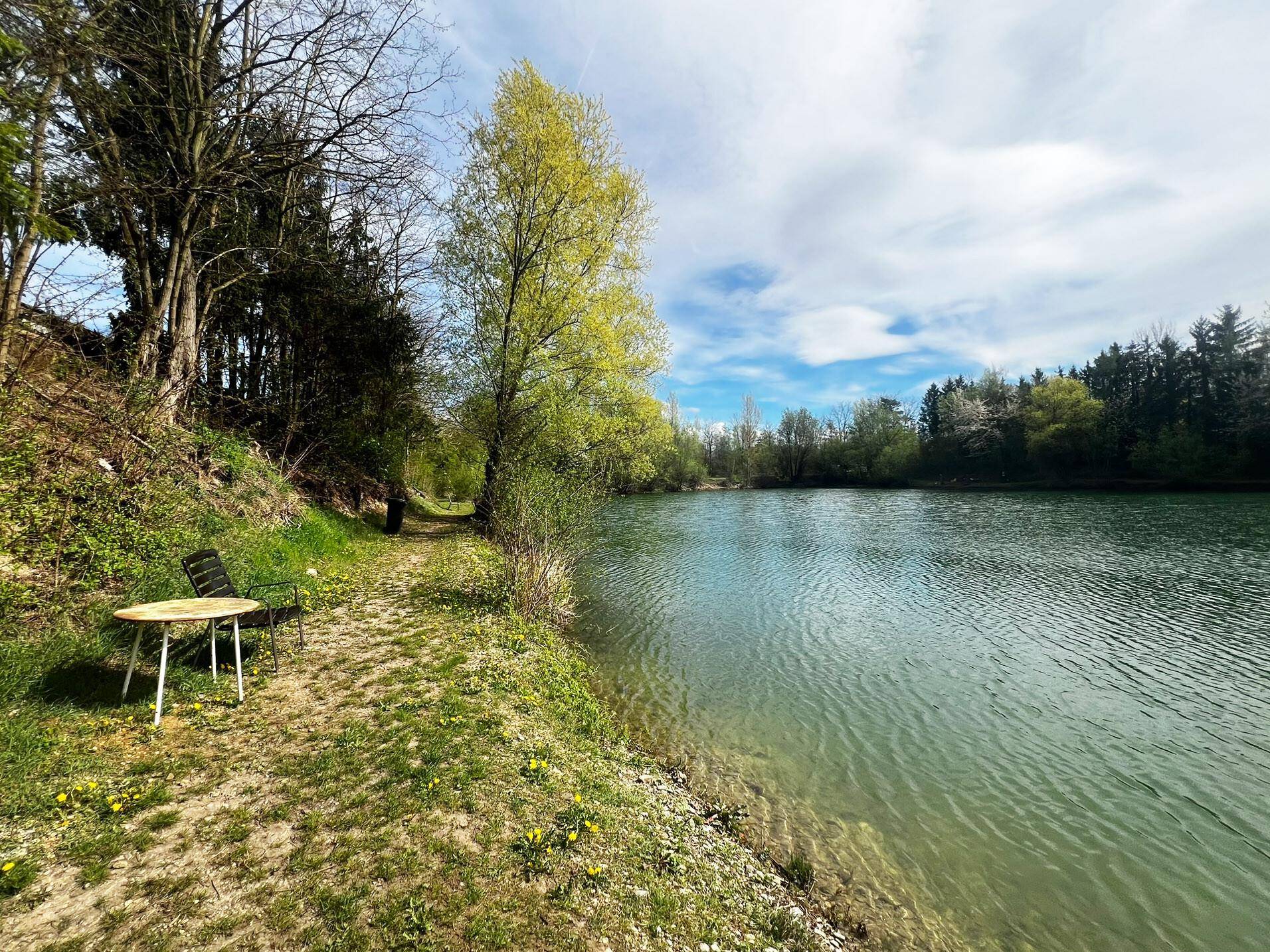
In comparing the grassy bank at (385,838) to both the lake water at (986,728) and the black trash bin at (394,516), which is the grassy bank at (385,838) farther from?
the black trash bin at (394,516)

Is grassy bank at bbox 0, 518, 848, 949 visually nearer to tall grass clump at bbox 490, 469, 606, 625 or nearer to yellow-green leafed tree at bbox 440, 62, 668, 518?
tall grass clump at bbox 490, 469, 606, 625

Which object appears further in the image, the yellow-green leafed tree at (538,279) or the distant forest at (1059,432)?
the distant forest at (1059,432)

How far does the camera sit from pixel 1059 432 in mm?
53406

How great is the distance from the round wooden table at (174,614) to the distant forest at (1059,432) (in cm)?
3054

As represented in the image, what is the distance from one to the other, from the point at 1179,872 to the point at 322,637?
9.33 meters

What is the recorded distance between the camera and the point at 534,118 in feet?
50.0

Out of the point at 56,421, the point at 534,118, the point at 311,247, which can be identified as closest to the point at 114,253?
the point at 311,247

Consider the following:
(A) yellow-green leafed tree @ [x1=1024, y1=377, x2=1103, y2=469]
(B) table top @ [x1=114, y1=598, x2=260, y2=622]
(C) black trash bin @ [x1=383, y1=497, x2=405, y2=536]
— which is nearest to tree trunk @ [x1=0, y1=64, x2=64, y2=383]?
(B) table top @ [x1=114, y1=598, x2=260, y2=622]

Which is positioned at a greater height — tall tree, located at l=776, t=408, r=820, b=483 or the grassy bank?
tall tree, located at l=776, t=408, r=820, b=483

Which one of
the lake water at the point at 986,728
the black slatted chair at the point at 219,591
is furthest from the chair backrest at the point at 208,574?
the lake water at the point at 986,728

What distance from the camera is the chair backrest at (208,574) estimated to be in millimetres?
5309

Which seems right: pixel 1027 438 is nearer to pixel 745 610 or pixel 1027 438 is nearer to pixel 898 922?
pixel 745 610

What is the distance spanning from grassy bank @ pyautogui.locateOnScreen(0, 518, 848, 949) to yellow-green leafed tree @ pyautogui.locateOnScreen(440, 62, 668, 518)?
401 inches

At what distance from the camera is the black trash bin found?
15195 mm
